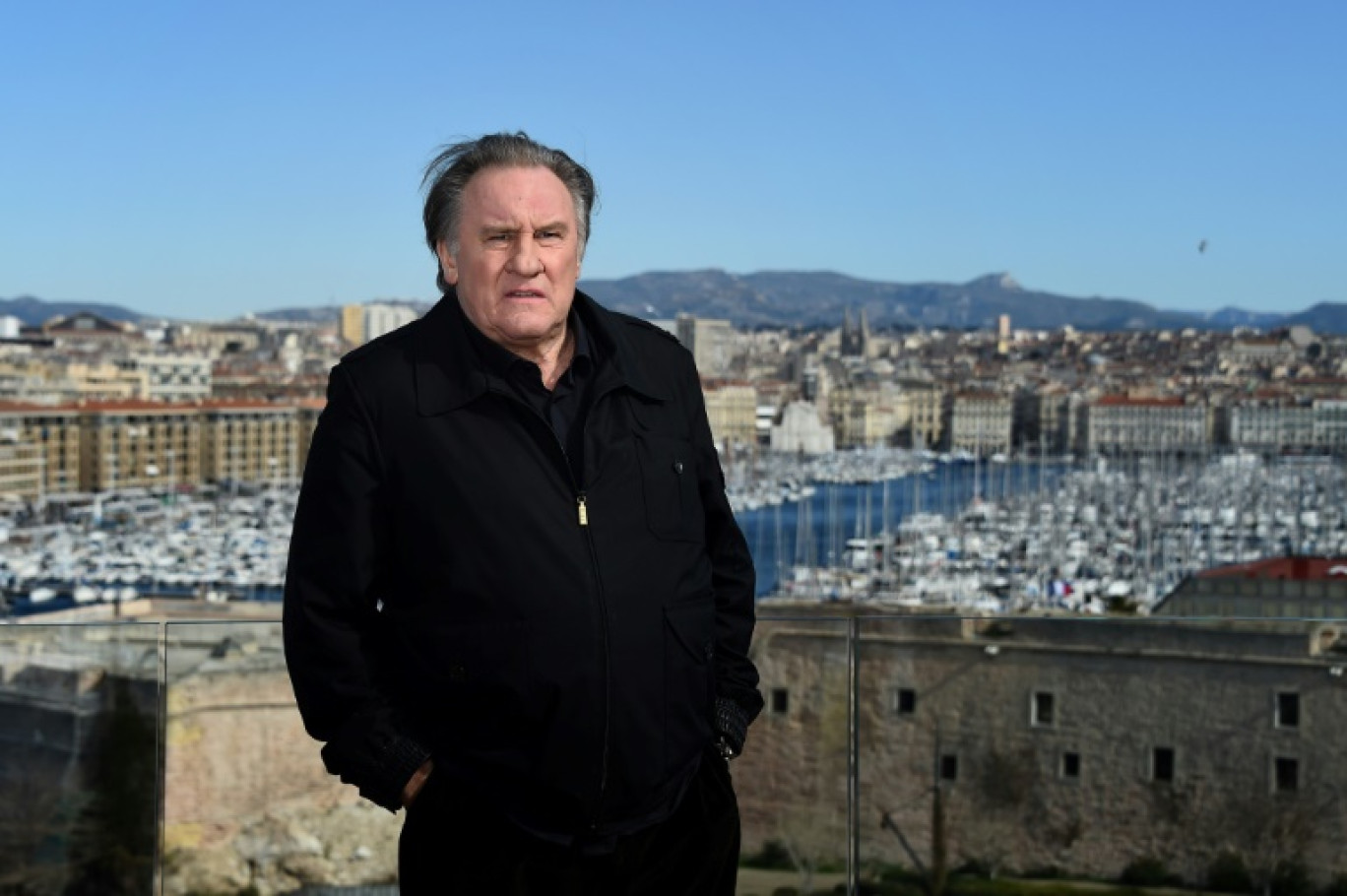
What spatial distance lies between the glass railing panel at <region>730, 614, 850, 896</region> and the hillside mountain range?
300 ft

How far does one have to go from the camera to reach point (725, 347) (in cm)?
8888

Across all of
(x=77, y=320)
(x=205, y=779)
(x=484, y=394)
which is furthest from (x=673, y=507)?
(x=77, y=320)

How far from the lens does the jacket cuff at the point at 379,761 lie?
1.43 metres

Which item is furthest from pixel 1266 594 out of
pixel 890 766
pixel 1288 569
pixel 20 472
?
pixel 20 472

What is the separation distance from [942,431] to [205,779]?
248ft

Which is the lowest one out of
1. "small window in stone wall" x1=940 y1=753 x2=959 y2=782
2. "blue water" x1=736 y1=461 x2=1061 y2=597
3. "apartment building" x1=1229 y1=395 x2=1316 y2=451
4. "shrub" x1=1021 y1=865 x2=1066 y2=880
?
"blue water" x1=736 y1=461 x2=1061 y2=597

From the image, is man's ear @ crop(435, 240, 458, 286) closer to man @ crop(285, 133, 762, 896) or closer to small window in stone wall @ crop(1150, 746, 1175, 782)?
man @ crop(285, 133, 762, 896)

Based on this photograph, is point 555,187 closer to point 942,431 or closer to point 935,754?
point 935,754

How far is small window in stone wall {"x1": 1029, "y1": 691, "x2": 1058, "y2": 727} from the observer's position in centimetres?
302

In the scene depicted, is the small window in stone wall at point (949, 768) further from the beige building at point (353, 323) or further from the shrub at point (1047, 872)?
the beige building at point (353, 323)

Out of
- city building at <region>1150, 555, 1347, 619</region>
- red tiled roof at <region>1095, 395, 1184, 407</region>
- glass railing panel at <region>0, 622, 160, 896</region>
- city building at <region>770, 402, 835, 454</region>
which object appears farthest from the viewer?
city building at <region>770, 402, 835, 454</region>

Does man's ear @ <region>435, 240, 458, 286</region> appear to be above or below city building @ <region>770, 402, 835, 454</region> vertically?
above

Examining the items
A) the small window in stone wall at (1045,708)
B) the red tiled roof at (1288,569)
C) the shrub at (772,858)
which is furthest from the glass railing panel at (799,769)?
the red tiled roof at (1288,569)

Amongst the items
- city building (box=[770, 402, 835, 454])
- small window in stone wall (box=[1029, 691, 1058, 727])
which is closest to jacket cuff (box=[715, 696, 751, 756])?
small window in stone wall (box=[1029, 691, 1058, 727])
